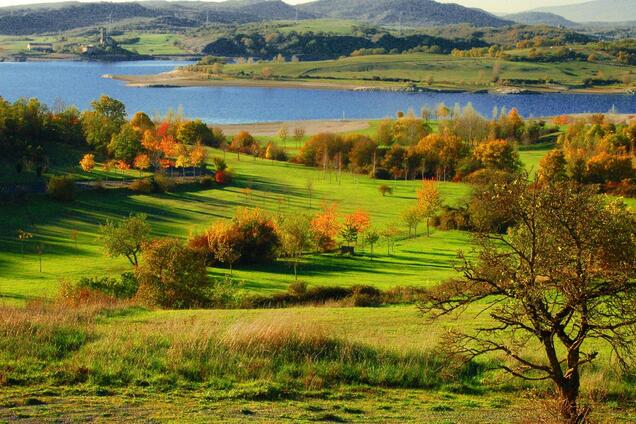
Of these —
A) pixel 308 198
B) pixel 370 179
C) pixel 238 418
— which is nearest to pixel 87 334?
pixel 238 418

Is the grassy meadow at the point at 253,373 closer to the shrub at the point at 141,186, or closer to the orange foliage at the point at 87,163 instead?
the shrub at the point at 141,186

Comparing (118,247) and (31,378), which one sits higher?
(31,378)

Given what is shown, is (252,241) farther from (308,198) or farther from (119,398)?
(119,398)

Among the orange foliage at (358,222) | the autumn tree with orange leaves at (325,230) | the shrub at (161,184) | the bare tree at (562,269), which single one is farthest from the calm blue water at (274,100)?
the bare tree at (562,269)

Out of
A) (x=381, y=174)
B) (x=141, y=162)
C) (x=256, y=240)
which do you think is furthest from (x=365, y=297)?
(x=381, y=174)

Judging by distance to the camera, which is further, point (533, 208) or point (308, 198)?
point (308, 198)

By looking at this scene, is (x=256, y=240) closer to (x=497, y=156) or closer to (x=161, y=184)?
(x=161, y=184)

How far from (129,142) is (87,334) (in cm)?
5729

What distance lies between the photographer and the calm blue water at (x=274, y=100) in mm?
137500

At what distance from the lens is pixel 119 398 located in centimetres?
1062

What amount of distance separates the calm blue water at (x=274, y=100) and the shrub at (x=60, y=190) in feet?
224

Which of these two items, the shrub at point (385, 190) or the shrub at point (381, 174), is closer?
the shrub at point (385, 190)

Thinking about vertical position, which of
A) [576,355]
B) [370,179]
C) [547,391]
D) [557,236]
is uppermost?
[557,236]

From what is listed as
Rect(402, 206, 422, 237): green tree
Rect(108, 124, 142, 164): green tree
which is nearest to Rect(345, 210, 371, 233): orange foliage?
Rect(402, 206, 422, 237): green tree
